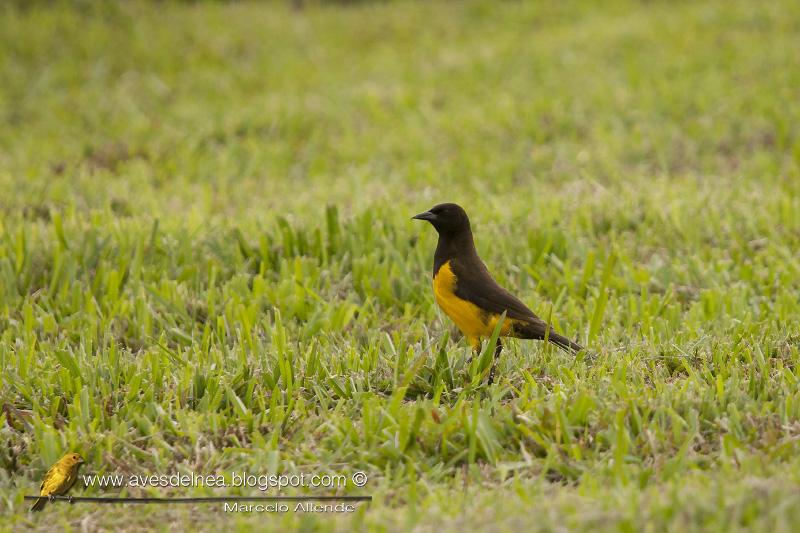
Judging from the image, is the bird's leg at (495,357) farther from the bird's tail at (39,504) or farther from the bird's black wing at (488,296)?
the bird's tail at (39,504)

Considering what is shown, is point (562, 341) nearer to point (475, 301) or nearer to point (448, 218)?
point (475, 301)

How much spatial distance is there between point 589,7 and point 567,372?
989 cm

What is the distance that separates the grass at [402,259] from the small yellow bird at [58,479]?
8 centimetres

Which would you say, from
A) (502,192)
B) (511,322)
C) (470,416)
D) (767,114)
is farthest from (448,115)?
(470,416)

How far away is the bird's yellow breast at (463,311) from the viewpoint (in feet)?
14.8

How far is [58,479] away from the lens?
357cm

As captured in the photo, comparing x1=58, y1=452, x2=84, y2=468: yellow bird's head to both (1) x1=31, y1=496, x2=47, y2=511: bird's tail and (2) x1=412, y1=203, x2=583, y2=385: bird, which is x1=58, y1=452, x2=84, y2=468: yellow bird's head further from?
(2) x1=412, y1=203, x2=583, y2=385: bird

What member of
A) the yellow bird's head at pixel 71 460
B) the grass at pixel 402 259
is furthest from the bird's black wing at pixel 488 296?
the yellow bird's head at pixel 71 460

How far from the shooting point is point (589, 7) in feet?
43.2

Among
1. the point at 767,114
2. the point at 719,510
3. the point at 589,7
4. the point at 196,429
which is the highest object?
the point at 589,7

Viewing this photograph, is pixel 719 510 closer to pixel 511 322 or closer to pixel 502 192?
pixel 511 322

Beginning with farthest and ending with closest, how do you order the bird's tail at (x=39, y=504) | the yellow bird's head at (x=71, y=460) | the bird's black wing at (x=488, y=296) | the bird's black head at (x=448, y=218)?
the bird's black head at (x=448, y=218) < the bird's black wing at (x=488, y=296) < the yellow bird's head at (x=71, y=460) < the bird's tail at (x=39, y=504)

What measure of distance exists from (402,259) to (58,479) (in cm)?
279

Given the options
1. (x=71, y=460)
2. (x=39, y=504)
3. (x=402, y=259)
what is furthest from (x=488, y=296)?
(x=39, y=504)
